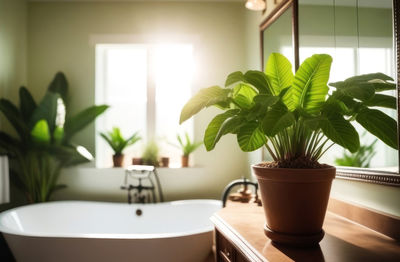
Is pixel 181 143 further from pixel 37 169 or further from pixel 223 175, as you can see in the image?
pixel 37 169

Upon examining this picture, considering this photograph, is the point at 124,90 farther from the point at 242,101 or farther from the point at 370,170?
the point at 370,170

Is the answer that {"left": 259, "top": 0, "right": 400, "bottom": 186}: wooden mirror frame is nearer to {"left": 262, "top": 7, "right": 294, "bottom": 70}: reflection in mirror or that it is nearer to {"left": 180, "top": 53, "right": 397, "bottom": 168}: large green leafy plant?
{"left": 262, "top": 7, "right": 294, "bottom": 70}: reflection in mirror

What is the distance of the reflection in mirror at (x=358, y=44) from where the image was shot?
1141mm

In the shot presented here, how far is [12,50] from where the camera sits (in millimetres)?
3016

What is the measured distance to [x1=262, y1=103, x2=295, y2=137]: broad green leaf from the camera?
79 centimetres

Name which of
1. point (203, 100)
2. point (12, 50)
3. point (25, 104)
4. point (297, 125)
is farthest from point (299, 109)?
point (12, 50)

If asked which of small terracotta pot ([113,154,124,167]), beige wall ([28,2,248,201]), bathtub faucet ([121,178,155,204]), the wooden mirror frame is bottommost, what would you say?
bathtub faucet ([121,178,155,204])

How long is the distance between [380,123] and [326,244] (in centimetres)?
42

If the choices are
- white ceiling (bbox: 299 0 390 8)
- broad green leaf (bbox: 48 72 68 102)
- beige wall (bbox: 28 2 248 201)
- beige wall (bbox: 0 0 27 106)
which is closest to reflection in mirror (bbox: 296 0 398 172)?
white ceiling (bbox: 299 0 390 8)

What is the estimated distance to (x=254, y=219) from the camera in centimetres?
131

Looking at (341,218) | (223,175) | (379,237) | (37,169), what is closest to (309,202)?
(379,237)

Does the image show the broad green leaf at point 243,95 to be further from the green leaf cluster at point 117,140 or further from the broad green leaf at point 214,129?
the green leaf cluster at point 117,140

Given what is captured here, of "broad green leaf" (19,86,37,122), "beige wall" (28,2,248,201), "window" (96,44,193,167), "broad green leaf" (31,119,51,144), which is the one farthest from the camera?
"window" (96,44,193,167)

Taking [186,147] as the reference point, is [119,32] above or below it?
above
